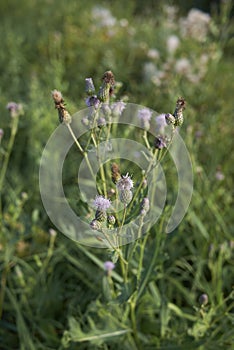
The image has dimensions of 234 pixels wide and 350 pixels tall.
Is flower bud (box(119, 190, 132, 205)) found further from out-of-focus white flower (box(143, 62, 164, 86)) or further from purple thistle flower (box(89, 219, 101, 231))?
out-of-focus white flower (box(143, 62, 164, 86))

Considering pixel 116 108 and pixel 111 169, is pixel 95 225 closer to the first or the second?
pixel 111 169

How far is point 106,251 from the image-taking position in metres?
1.13

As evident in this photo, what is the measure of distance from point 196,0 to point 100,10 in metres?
1.52

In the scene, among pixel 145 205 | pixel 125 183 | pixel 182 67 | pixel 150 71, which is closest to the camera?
pixel 125 183

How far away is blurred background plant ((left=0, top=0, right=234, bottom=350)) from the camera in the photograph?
1.36 meters

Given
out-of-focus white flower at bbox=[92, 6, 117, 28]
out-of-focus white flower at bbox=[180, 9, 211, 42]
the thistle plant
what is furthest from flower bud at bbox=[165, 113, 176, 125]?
out-of-focus white flower at bbox=[92, 6, 117, 28]

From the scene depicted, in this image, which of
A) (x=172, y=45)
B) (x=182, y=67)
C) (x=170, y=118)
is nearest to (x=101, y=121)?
(x=170, y=118)

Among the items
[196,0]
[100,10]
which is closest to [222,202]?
[100,10]

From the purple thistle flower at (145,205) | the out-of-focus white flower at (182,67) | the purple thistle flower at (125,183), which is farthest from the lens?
the out-of-focus white flower at (182,67)

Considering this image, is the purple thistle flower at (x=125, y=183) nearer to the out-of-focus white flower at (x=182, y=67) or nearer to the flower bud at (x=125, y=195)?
the flower bud at (x=125, y=195)

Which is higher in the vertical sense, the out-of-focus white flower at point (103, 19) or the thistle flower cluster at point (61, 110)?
the out-of-focus white flower at point (103, 19)

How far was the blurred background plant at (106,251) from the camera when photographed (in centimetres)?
136

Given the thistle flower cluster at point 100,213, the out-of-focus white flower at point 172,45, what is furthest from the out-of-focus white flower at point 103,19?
the thistle flower cluster at point 100,213

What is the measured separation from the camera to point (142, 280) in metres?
1.26
